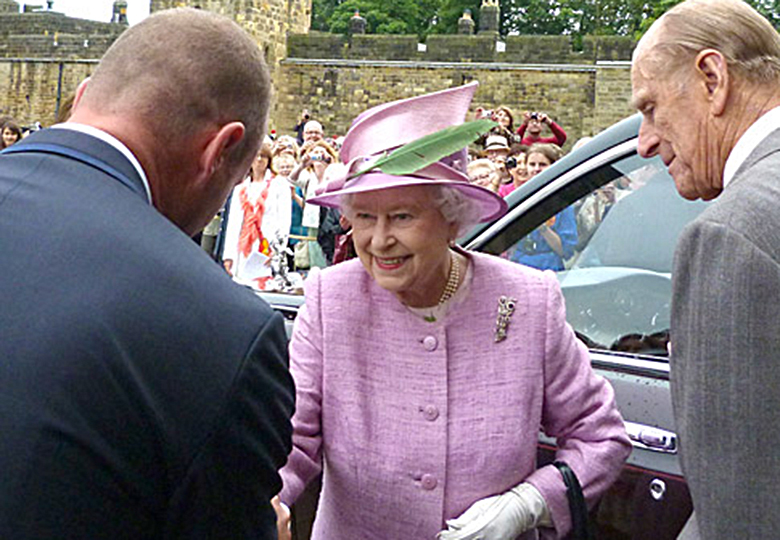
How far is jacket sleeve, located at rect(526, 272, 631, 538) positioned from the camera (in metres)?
2.47

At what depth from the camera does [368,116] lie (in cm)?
266

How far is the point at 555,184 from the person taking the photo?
3.17 metres

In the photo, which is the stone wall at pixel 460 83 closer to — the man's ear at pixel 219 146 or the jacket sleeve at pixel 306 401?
the jacket sleeve at pixel 306 401

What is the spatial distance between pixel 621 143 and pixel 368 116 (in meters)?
0.85

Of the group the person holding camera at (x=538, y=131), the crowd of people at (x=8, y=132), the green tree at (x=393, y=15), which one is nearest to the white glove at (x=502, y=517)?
the person holding camera at (x=538, y=131)

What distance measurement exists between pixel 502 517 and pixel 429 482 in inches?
7.7

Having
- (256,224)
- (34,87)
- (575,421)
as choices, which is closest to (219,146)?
(575,421)

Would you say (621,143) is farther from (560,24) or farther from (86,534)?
(560,24)

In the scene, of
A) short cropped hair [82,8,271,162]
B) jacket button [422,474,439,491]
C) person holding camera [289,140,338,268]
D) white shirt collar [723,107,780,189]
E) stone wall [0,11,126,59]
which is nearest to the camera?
short cropped hair [82,8,271,162]

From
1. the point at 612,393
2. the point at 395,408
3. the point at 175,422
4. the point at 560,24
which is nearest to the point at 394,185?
the point at 395,408

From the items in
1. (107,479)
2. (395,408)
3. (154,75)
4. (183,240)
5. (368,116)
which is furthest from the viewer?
(368,116)

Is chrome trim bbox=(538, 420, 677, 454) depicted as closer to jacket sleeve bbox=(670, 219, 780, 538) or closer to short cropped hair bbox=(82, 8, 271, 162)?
jacket sleeve bbox=(670, 219, 780, 538)

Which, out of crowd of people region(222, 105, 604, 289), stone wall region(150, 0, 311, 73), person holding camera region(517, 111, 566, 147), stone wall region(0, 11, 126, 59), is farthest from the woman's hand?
stone wall region(0, 11, 126, 59)

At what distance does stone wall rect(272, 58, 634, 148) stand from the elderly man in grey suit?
87.9 feet
